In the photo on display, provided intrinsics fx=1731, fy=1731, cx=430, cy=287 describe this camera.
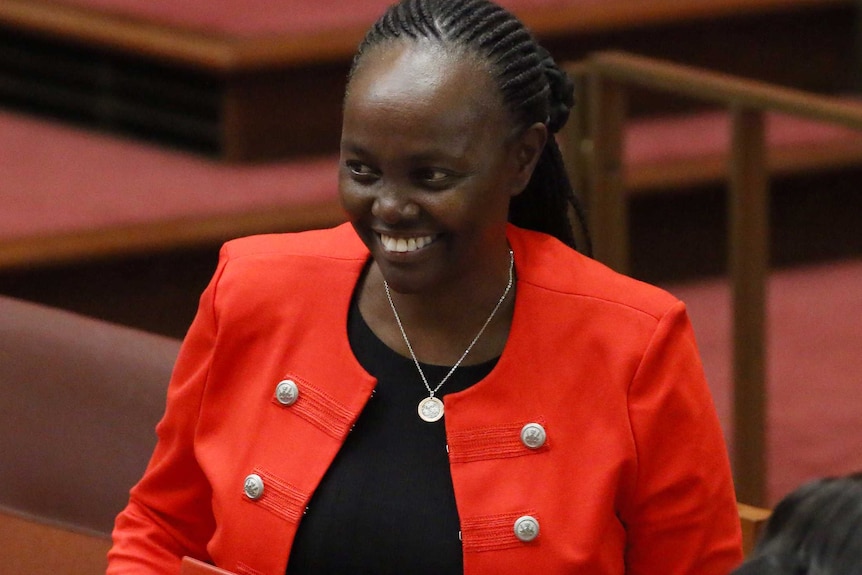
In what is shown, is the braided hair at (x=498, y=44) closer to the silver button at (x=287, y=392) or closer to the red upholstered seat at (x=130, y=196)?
the silver button at (x=287, y=392)

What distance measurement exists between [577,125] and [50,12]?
1425 millimetres

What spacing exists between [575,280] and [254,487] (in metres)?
0.36

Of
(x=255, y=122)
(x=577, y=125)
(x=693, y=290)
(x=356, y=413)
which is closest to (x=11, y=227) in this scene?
(x=255, y=122)

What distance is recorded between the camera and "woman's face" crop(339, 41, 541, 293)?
1.47 metres

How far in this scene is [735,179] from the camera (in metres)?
2.76

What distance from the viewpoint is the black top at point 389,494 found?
157cm

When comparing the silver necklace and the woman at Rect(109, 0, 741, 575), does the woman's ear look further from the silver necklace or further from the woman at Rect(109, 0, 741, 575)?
the silver necklace

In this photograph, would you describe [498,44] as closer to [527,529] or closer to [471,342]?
[471,342]

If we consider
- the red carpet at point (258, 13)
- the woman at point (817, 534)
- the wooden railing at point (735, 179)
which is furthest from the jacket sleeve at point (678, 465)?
the red carpet at point (258, 13)

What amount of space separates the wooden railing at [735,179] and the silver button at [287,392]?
4.04 feet

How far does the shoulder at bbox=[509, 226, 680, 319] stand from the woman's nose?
18cm

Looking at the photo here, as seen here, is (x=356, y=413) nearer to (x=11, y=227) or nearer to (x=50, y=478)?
(x=50, y=478)

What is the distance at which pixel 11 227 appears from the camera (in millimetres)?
3285

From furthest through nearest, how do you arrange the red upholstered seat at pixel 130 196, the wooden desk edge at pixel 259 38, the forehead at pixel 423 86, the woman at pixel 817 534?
the wooden desk edge at pixel 259 38, the red upholstered seat at pixel 130 196, the forehead at pixel 423 86, the woman at pixel 817 534
